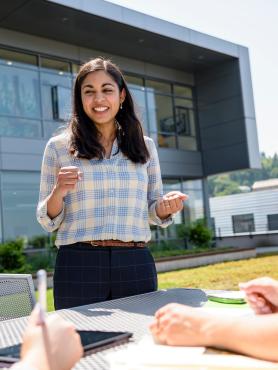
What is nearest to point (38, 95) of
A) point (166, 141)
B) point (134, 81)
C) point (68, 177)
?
point (134, 81)

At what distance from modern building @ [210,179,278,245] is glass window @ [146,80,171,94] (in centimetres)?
508

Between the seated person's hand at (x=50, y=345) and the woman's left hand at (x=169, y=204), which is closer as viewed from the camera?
the seated person's hand at (x=50, y=345)

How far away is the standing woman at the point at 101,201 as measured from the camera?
6.94 feet

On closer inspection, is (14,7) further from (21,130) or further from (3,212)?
(3,212)

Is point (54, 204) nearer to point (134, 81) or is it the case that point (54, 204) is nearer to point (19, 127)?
point (19, 127)

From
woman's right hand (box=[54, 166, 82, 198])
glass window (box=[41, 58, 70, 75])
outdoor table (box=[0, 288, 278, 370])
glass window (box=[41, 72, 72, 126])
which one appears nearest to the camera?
outdoor table (box=[0, 288, 278, 370])

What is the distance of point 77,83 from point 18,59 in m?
11.6

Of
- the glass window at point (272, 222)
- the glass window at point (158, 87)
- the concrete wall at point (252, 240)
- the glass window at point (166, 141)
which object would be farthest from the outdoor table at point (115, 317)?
the glass window at point (272, 222)

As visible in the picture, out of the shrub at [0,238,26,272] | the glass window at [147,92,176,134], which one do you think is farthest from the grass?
the glass window at [147,92,176,134]

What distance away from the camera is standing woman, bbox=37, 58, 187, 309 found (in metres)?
2.12

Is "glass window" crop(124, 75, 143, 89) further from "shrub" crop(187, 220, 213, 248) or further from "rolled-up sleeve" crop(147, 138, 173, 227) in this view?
"rolled-up sleeve" crop(147, 138, 173, 227)

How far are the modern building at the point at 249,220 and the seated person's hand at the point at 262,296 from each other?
17.5 metres

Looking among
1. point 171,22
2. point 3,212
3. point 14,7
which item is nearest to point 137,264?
point 3,212

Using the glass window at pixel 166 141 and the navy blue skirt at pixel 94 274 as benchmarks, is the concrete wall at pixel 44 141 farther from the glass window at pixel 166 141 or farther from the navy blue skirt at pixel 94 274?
the navy blue skirt at pixel 94 274
